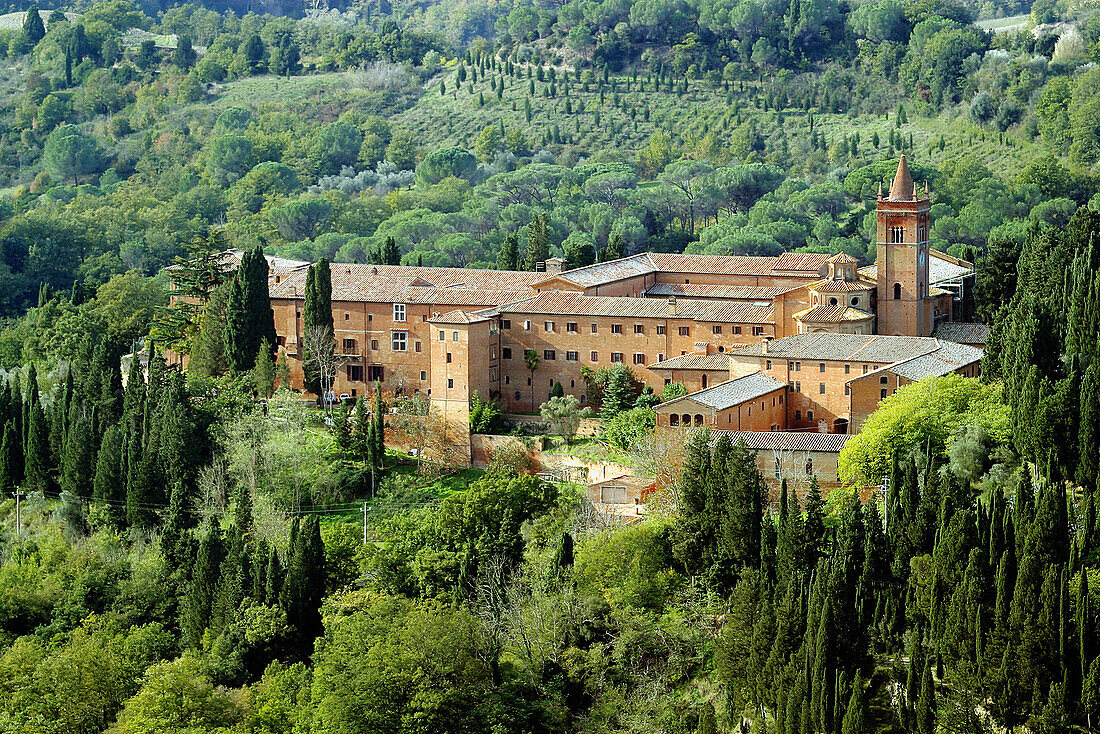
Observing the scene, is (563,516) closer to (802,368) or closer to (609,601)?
(609,601)

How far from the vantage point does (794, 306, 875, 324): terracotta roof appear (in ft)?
172

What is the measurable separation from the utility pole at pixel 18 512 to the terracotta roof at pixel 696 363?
1741cm

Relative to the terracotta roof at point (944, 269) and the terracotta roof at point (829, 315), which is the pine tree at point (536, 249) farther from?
the terracotta roof at point (829, 315)

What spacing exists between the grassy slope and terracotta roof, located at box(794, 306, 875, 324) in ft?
136

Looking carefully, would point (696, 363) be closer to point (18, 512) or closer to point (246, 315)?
point (246, 315)

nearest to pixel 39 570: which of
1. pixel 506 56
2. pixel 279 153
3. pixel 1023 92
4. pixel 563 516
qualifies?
pixel 563 516

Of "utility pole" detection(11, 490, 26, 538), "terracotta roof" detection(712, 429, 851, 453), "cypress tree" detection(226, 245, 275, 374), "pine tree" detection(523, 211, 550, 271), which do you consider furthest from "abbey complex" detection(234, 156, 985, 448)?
"utility pole" detection(11, 490, 26, 538)

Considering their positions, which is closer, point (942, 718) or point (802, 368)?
point (942, 718)

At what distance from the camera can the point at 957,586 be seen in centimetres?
3509

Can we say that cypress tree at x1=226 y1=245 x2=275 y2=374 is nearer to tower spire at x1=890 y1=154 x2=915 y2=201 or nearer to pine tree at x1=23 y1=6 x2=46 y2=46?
tower spire at x1=890 y1=154 x2=915 y2=201

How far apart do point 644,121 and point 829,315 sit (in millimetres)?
59950

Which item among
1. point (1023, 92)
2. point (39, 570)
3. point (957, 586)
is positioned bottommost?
point (39, 570)

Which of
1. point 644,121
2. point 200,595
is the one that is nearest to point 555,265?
point 200,595

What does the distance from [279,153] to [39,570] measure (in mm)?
68668
